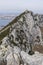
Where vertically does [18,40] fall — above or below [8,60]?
below

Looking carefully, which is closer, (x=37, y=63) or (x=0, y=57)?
(x=37, y=63)

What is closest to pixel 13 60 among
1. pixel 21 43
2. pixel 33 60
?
pixel 33 60

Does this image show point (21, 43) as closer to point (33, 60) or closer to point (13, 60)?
point (13, 60)

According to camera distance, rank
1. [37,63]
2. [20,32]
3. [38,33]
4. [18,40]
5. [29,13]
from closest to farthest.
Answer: [37,63] < [18,40] < [20,32] < [38,33] < [29,13]

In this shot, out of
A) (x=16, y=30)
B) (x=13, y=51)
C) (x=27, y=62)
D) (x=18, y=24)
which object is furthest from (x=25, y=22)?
(x=27, y=62)

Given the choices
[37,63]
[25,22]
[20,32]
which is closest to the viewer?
[37,63]

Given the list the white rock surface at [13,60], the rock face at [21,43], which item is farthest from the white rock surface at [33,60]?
the white rock surface at [13,60]

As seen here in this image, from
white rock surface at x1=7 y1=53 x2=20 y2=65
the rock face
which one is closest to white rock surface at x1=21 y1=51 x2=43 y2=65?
the rock face

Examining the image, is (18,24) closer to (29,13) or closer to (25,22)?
(25,22)

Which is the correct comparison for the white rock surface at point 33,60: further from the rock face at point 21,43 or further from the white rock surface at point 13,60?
the white rock surface at point 13,60
